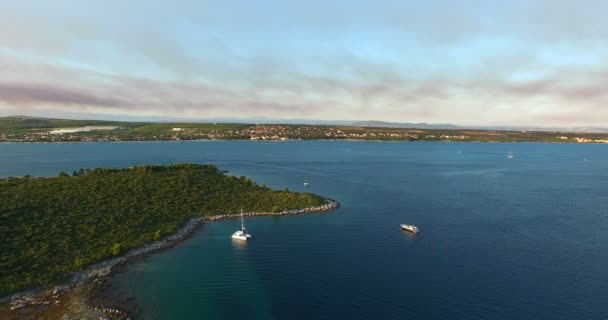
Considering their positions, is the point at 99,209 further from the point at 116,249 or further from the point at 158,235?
the point at 116,249

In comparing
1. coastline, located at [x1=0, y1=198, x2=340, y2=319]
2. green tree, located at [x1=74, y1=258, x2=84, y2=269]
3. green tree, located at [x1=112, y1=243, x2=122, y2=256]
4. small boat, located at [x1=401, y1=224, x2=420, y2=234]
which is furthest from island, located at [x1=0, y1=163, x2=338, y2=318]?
small boat, located at [x1=401, y1=224, x2=420, y2=234]

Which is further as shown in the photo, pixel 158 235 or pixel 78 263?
pixel 158 235

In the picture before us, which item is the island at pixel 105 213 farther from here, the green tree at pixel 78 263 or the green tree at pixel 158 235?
the green tree at pixel 78 263

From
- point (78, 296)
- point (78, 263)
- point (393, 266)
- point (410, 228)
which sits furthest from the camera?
point (410, 228)

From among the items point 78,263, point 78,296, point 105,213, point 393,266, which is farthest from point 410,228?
point 105,213

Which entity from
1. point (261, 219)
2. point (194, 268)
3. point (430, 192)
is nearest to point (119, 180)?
point (261, 219)

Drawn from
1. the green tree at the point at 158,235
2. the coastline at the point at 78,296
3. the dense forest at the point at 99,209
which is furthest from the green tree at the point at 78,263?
the green tree at the point at 158,235
